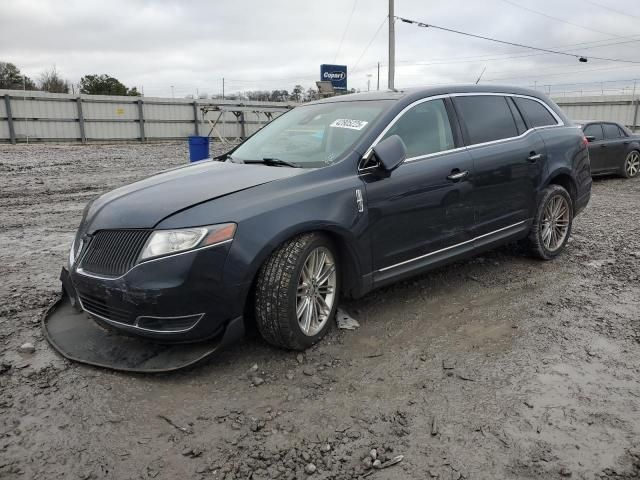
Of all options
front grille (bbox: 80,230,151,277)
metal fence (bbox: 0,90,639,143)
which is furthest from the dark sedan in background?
metal fence (bbox: 0,90,639,143)

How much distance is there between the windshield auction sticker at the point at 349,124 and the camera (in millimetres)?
4037

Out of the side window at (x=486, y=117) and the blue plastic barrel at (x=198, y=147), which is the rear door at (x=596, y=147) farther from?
the blue plastic barrel at (x=198, y=147)

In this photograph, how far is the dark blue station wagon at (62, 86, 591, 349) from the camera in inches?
121

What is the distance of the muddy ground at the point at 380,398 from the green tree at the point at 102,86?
4808 centimetres

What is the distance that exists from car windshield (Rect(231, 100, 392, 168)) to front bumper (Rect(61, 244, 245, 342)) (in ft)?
3.84

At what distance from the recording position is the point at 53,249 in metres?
6.13

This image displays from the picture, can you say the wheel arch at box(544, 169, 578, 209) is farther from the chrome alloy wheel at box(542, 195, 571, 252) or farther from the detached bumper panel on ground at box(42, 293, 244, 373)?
the detached bumper panel on ground at box(42, 293, 244, 373)

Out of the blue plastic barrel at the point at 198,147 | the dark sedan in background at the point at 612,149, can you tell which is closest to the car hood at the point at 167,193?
the blue plastic barrel at the point at 198,147

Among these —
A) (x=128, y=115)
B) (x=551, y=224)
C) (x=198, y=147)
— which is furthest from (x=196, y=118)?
(x=551, y=224)

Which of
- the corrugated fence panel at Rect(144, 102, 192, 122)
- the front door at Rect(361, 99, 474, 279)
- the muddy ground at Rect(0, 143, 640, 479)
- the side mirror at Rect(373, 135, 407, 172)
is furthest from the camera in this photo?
the corrugated fence panel at Rect(144, 102, 192, 122)

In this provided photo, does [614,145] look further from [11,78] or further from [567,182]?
[11,78]

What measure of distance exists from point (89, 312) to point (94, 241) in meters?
0.44

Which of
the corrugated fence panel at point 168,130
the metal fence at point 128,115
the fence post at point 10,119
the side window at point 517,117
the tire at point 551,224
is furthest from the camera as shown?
the corrugated fence panel at point 168,130

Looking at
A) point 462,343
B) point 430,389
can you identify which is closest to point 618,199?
point 462,343
